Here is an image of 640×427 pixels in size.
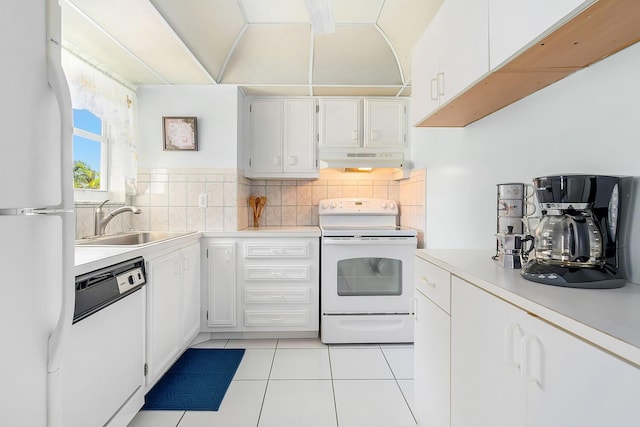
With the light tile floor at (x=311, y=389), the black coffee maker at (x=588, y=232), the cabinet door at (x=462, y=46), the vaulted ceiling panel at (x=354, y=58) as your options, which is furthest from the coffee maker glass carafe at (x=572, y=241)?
the vaulted ceiling panel at (x=354, y=58)

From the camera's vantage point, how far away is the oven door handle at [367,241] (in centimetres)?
265

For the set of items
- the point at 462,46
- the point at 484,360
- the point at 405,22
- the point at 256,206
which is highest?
the point at 405,22

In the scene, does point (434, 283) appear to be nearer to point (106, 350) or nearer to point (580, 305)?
point (580, 305)

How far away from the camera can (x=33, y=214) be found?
773 millimetres

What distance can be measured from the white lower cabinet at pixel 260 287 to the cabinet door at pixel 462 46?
1.68 metres

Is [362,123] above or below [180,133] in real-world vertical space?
above

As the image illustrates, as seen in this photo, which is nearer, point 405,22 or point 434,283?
point 434,283

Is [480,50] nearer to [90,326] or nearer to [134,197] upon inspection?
[90,326]

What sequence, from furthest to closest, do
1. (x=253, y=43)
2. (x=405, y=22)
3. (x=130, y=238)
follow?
(x=253, y=43), (x=130, y=238), (x=405, y=22)

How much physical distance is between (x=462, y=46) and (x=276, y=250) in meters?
1.94

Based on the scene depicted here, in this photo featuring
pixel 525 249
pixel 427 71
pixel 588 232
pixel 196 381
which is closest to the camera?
pixel 588 232

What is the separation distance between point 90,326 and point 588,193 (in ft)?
5.94

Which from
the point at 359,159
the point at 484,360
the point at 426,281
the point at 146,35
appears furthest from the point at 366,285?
the point at 146,35

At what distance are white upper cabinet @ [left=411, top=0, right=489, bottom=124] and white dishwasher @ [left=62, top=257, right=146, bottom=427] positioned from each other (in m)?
1.71
